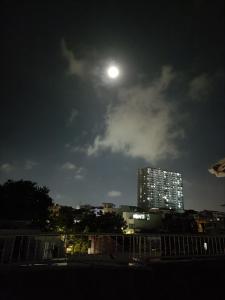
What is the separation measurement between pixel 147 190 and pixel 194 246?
501 feet

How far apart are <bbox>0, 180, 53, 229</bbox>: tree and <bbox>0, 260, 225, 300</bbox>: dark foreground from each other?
32368mm

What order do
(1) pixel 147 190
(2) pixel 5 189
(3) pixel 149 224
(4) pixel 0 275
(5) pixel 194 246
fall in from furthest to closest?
(1) pixel 147 190
(3) pixel 149 224
(2) pixel 5 189
(5) pixel 194 246
(4) pixel 0 275

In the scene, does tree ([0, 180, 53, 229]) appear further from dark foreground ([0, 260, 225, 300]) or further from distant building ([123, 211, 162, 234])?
distant building ([123, 211, 162, 234])

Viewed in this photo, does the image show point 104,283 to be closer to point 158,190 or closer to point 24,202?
point 24,202

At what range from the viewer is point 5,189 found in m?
37.3

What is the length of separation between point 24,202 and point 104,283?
33.7 metres

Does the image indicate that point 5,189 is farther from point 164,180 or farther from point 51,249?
point 164,180

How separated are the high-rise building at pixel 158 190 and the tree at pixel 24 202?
120647mm

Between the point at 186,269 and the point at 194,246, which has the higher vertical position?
the point at 194,246

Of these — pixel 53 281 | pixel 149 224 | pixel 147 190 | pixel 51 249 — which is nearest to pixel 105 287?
pixel 53 281

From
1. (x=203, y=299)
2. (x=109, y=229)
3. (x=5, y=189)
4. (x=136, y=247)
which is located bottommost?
(x=203, y=299)

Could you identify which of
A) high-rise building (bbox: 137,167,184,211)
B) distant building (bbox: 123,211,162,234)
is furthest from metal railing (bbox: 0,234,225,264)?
high-rise building (bbox: 137,167,184,211)

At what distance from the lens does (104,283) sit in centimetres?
481

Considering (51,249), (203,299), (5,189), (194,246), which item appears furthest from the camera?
(5,189)
